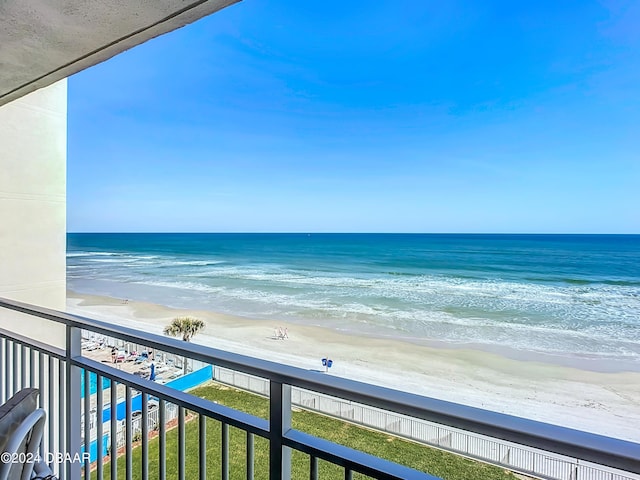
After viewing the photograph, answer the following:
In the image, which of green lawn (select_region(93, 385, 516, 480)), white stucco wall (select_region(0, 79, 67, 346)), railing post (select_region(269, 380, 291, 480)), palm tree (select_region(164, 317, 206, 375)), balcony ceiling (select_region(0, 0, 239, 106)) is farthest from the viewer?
palm tree (select_region(164, 317, 206, 375))

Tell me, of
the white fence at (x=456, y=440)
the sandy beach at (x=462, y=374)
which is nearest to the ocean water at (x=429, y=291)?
the sandy beach at (x=462, y=374)

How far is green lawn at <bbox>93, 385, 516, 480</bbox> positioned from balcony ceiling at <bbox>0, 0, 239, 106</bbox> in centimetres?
305

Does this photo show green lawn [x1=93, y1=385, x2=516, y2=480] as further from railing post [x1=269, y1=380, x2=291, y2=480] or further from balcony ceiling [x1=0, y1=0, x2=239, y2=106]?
balcony ceiling [x1=0, y1=0, x2=239, y2=106]

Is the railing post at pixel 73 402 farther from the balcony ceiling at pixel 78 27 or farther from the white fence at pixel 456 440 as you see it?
the white fence at pixel 456 440

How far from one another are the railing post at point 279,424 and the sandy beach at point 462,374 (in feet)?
18.4

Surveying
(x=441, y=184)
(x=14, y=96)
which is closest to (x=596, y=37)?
(x=441, y=184)

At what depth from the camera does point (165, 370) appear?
614cm

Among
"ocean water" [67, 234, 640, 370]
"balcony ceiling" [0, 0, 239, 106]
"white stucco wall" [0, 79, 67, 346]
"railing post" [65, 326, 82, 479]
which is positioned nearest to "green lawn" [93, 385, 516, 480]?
"white stucco wall" [0, 79, 67, 346]

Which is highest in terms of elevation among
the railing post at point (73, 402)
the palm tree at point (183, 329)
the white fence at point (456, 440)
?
the railing post at point (73, 402)

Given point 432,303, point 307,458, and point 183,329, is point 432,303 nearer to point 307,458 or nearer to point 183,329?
point 183,329

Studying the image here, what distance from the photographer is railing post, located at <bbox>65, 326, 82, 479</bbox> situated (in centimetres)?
140

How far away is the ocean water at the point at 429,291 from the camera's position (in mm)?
9680

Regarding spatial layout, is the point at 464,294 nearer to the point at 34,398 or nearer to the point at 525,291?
the point at 525,291

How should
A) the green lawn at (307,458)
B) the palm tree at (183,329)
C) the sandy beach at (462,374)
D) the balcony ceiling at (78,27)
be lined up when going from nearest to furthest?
1. the balcony ceiling at (78,27)
2. the green lawn at (307,458)
3. the sandy beach at (462,374)
4. the palm tree at (183,329)
